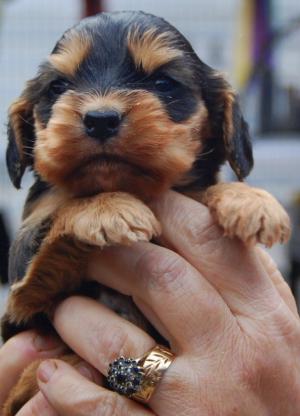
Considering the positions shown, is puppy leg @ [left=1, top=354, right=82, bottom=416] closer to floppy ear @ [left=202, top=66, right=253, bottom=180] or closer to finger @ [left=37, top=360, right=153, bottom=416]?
finger @ [left=37, top=360, right=153, bottom=416]

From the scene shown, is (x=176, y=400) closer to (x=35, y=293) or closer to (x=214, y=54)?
(x=35, y=293)

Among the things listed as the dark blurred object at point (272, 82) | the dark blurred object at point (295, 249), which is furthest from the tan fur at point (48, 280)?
the dark blurred object at point (272, 82)

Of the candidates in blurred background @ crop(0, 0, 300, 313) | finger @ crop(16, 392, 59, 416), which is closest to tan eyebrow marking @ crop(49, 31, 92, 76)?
finger @ crop(16, 392, 59, 416)

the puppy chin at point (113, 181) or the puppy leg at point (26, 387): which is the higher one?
the puppy chin at point (113, 181)

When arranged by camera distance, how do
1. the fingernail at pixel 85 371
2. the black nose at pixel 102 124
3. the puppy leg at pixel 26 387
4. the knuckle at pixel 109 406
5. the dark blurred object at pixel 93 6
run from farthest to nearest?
1. the dark blurred object at pixel 93 6
2. the puppy leg at pixel 26 387
3. the fingernail at pixel 85 371
4. the black nose at pixel 102 124
5. the knuckle at pixel 109 406

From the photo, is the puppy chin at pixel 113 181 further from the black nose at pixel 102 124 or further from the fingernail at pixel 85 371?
the fingernail at pixel 85 371

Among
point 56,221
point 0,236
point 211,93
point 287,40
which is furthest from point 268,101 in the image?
point 56,221

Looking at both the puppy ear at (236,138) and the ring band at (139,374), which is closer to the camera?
the ring band at (139,374)

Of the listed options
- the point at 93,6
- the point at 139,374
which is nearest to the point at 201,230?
the point at 139,374
